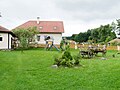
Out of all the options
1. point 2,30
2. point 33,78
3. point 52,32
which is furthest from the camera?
point 52,32

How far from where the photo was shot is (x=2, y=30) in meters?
34.6

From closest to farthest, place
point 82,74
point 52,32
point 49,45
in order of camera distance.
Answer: point 82,74, point 49,45, point 52,32

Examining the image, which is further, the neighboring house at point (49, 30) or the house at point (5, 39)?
the neighboring house at point (49, 30)

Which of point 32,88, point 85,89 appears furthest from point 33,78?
point 85,89

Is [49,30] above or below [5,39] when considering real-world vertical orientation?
above

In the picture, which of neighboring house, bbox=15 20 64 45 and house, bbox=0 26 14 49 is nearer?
house, bbox=0 26 14 49

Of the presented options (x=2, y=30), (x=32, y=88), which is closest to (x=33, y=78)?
(x=32, y=88)

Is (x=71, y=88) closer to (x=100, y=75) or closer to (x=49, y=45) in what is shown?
(x=100, y=75)

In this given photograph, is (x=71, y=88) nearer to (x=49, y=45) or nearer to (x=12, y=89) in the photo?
(x=12, y=89)

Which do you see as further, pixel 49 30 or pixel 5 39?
pixel 49 30

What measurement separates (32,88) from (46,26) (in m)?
39.9

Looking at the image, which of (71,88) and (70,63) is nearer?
(71,88)

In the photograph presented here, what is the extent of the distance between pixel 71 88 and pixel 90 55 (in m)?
11.3

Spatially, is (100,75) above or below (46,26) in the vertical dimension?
below
